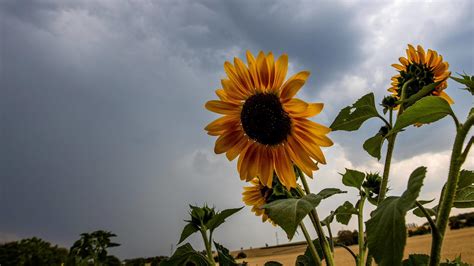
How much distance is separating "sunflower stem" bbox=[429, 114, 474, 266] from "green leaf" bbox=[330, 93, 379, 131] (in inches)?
22.6

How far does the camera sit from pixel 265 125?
1618mm

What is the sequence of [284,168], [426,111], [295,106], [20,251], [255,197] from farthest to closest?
[20,251], [255,197], [284,168], [295,106], [426,111]

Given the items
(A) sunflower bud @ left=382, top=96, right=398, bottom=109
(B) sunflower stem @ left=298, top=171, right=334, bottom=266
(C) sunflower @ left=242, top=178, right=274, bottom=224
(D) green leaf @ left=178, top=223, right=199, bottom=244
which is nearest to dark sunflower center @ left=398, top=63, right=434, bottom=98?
(A) sunflower bud @ left=382, top=96, right=398, bottom=109

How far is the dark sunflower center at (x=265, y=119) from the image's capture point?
1593 millimetres

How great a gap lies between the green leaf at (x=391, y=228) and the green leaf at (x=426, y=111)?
0.15 metres

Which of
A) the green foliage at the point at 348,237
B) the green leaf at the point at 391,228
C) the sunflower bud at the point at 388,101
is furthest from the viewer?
the green foliage at the point at 348,237

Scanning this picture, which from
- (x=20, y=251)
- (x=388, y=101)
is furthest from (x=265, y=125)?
(x=20, y=251)

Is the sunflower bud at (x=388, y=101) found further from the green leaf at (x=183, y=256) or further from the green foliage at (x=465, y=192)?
the green leaf at (x=183, y=256)

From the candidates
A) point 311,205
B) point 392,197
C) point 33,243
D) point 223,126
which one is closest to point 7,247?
point 33,243

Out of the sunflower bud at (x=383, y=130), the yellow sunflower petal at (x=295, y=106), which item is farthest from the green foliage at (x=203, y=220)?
the sunflower bud at (x=383, y=130)

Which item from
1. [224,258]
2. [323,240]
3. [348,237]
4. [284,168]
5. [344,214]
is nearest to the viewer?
[323,240]

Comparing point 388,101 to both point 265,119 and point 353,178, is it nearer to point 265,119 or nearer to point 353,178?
point 353,178

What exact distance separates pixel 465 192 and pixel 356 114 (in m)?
0.48

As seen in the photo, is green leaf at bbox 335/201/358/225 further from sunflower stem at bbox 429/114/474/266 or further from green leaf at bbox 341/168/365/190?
sunflower stem at bbox 429/114/474/266
